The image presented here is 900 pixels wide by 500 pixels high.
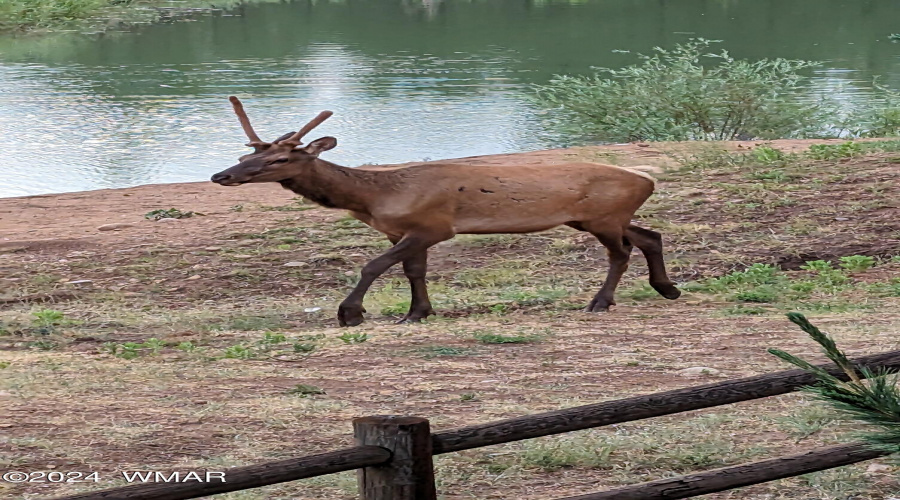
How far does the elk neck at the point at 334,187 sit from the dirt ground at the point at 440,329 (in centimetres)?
75

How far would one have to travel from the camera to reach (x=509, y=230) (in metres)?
7.93

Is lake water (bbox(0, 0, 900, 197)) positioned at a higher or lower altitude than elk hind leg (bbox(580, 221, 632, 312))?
lower

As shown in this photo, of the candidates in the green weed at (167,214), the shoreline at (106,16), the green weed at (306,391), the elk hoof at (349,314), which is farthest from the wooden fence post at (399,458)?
the shoreline at (106,16)

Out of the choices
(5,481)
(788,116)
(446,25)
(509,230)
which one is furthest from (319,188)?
(446,25)

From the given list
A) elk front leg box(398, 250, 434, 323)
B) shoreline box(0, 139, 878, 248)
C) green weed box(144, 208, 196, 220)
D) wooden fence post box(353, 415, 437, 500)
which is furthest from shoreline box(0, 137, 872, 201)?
wooden fence post box(353, 415, 437, 500)

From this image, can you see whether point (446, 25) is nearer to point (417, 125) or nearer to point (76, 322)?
point (417, 125)

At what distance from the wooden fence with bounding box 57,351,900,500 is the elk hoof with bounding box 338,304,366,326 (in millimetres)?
4136

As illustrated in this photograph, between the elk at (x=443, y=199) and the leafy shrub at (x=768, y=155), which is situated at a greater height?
the elk at (x=443, y=199)

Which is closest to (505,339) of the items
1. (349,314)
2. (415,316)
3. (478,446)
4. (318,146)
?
(415,316)

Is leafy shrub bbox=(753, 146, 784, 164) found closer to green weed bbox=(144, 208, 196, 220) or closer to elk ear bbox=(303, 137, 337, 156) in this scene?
green weed bbox=(144, 208, 196, 220)

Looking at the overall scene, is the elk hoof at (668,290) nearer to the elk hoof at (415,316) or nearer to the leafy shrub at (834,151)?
the elk hoof at (415,316)

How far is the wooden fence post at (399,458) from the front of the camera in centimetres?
326

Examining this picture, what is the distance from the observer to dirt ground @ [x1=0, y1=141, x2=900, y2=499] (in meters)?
4.66

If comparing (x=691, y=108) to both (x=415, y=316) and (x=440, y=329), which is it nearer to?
(x=415, y=316)
